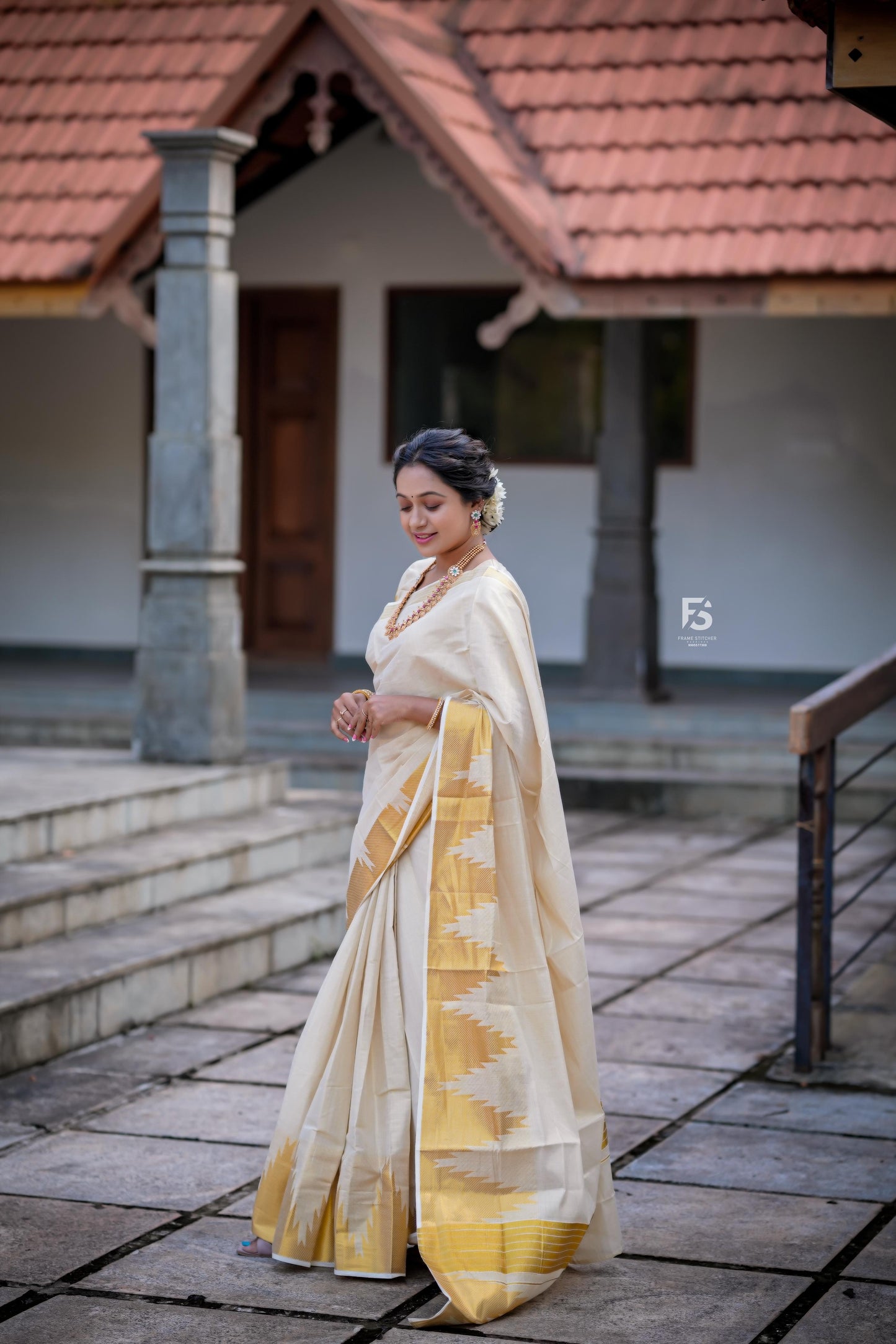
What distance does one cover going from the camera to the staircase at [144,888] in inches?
251

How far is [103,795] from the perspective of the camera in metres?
8.01

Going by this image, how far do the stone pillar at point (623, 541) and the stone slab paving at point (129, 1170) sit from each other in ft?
23.9

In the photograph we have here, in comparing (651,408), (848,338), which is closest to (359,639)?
(651,408)

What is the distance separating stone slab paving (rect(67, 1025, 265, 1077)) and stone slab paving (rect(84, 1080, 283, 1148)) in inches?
8.7

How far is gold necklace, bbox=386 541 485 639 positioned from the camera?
4.32 metres

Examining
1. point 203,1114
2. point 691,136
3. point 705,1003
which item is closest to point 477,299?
point 691,136

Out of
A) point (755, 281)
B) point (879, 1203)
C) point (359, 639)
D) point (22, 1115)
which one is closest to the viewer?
point (879, 1203)

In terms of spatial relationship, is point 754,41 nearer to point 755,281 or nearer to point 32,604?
point 755,281

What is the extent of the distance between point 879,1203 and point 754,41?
9.06 m

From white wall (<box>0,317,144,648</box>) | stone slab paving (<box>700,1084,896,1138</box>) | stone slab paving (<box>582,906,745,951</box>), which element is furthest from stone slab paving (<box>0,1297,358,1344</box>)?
white wall (<box>0,317,144,648</box>)

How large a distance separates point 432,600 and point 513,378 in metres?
9.94

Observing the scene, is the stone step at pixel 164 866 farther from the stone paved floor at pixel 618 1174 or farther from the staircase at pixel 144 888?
the stone paved floor at pixel 618 1174

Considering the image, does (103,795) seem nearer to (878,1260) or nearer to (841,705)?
(841,705)

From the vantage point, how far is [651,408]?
1238 cm
